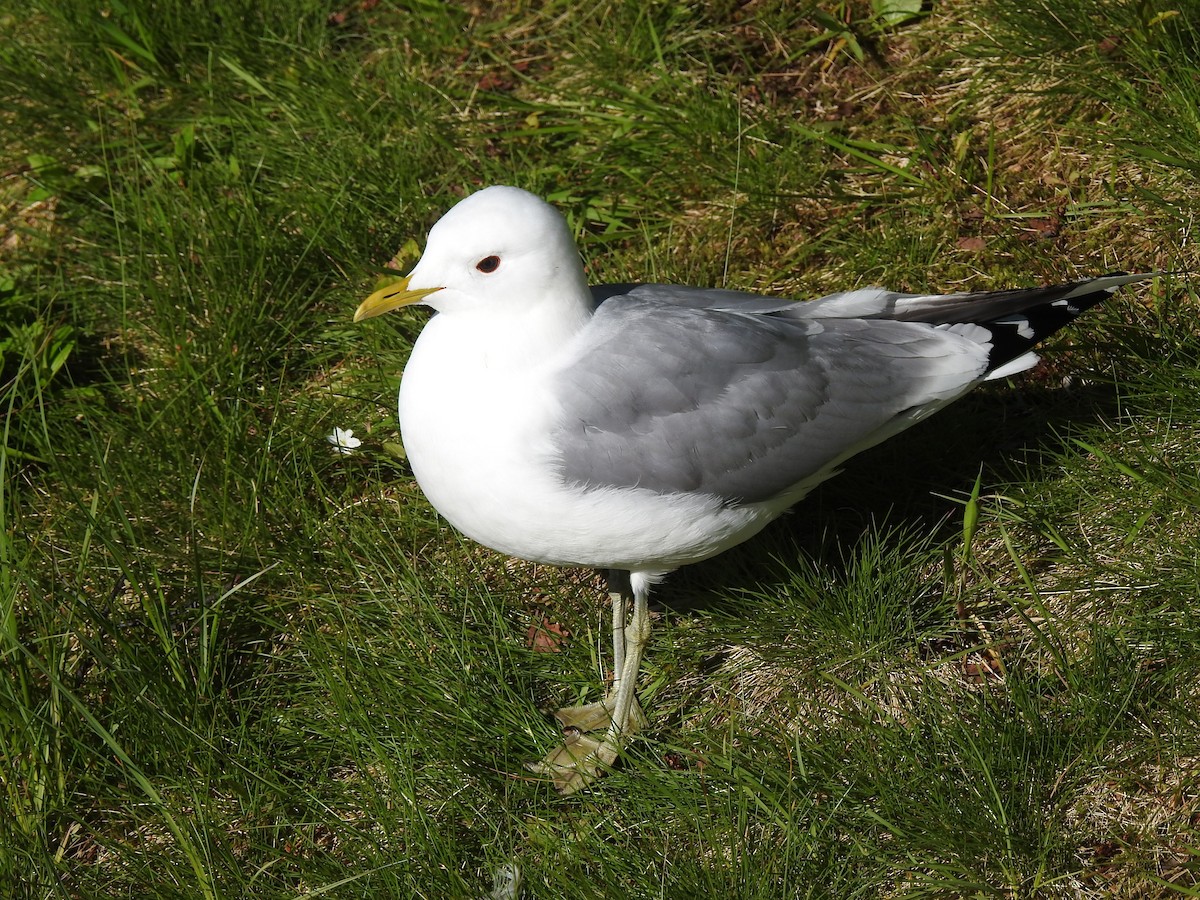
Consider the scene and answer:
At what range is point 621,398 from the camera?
347 centimetres

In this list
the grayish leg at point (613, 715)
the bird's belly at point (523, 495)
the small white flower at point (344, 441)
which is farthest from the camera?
the small white flower at point (344, 441)

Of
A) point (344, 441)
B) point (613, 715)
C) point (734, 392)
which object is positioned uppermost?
point (734, 392)

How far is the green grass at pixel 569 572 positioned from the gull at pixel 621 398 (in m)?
0.41

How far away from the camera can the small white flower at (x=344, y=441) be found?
4578 millimetres

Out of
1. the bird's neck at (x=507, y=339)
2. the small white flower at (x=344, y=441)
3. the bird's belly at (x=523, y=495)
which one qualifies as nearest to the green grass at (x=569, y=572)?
the small white flower at (x=344, y=441)

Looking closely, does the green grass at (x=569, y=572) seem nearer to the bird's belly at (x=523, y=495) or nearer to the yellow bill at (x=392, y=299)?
the bird's belly at (x=523, y=495)

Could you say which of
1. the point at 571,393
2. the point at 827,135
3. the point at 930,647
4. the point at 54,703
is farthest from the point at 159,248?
the point at 930,647

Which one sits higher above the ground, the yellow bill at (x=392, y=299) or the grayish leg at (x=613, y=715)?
the yellow bill at (x=392, y=299)

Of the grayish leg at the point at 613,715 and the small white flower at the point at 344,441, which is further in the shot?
the small white flower at the point at 344,441

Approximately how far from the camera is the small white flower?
458cm

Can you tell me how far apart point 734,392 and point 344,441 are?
1.68m

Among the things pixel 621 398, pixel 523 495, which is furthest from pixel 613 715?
pixel 621 398

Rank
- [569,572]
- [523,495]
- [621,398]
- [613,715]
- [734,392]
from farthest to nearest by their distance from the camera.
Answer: [569,572] → [613,715] → [734,392] → [621,398] → [523,495]

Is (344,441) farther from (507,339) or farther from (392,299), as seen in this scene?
(507,339)
